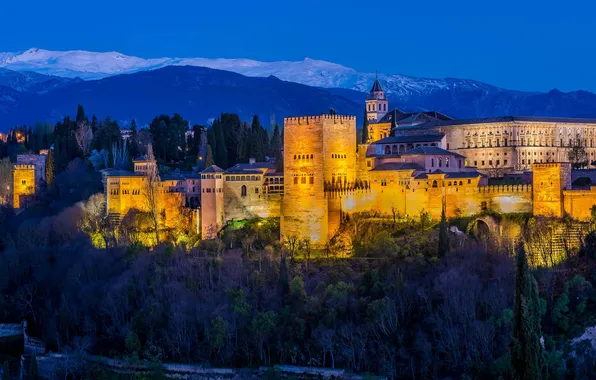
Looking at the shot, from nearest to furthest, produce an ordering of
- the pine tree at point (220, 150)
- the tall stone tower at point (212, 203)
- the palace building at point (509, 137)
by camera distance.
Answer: the tall stone tower at point (212, 203) → the palace building at point (509, 137) → the pine tree at point (220, 150)

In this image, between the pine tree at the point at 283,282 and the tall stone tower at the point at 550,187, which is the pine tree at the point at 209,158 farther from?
the tall stone tower at the point at 550,187

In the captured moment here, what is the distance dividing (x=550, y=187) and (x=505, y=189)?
6.96 feet

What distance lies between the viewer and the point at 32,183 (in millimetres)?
58719

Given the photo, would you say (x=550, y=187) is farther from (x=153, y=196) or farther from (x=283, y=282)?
(x=153, y=196)

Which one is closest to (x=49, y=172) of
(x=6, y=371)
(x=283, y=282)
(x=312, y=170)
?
(x=312, y=170)

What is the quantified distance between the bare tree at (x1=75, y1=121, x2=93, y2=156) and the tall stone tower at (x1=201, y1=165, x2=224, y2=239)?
731 inches

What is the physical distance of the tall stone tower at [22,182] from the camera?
2307 inches

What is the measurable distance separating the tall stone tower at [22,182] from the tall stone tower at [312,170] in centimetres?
2134

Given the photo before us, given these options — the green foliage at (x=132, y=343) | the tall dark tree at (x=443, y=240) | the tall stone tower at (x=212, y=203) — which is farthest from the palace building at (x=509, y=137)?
the green foliage at (x=132, y=343)

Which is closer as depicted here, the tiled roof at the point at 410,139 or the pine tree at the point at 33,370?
the pine tree at the point at 33,370

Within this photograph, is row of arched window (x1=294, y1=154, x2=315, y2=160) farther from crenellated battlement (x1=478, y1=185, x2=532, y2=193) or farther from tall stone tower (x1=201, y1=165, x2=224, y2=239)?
crenellated battlement (x1=478, y1=185, x2=532, y2=193)

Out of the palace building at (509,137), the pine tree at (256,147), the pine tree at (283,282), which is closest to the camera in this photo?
the pine tree at (283,282)

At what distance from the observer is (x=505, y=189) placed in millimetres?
40312

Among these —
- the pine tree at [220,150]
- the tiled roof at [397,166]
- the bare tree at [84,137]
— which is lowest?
the tiled roof at [397,166]
